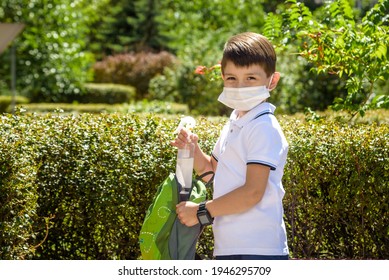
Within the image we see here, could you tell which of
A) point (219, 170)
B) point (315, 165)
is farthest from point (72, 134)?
point (219, 170)

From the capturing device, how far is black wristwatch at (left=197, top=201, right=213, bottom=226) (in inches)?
121

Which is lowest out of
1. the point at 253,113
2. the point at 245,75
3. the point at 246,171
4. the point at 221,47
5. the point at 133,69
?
the point at 133,69

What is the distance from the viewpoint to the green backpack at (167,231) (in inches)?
126

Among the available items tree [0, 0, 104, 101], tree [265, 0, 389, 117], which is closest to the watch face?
tree [265, 0, 389, 117]

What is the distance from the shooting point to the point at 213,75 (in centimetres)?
616

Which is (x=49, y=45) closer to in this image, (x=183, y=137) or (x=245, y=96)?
(x=183, y=137)

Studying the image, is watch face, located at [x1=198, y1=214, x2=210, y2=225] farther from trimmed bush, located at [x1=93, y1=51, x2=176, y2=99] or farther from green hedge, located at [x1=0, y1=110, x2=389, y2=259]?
trimmed bush, located at [x1=93, y1=51, x2=176, y2=99]

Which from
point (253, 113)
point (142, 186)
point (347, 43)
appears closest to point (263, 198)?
point (253, 113)

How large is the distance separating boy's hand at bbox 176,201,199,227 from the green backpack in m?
0.05

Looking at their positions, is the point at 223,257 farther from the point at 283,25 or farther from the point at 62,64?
the point at 62,64

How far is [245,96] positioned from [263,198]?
1.27ft

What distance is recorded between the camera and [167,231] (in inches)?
126

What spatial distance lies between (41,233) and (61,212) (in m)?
0.17

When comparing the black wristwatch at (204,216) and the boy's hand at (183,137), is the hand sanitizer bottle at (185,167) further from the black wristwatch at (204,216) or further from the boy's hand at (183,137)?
the black wristwatch at (204,216)
